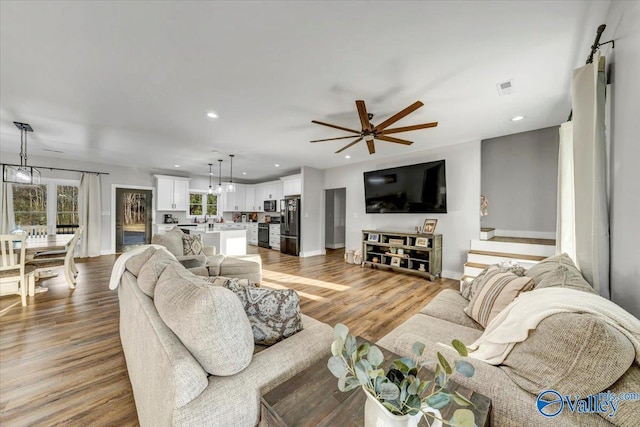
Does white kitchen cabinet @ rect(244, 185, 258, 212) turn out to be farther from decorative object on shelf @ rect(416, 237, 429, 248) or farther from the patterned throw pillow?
decorative object on shelf @ rect(416, 237, 429, 248)

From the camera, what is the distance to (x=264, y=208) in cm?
837

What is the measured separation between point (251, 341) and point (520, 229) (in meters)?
5.40

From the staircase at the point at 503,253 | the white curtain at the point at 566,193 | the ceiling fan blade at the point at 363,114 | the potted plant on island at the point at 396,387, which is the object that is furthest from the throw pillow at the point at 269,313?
the staircase at the point at 503,253

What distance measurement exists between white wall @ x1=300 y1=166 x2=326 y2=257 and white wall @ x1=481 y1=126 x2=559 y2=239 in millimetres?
3994

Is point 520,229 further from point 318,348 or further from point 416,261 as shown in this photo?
point 318,348

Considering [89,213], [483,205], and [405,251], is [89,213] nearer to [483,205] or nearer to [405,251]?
[405,251]

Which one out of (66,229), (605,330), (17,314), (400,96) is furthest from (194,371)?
(66,229)

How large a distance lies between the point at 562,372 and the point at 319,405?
88 cm

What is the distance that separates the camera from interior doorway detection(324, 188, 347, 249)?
8.01 m

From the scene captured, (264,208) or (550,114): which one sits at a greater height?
(550,114)

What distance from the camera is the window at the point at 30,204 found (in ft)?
16.9

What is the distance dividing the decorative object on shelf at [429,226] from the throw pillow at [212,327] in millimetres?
4453

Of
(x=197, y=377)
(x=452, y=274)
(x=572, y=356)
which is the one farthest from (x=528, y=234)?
(x=197, y=377)

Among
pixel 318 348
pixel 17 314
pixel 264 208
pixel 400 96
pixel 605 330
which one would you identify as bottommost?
pixel 17 314
